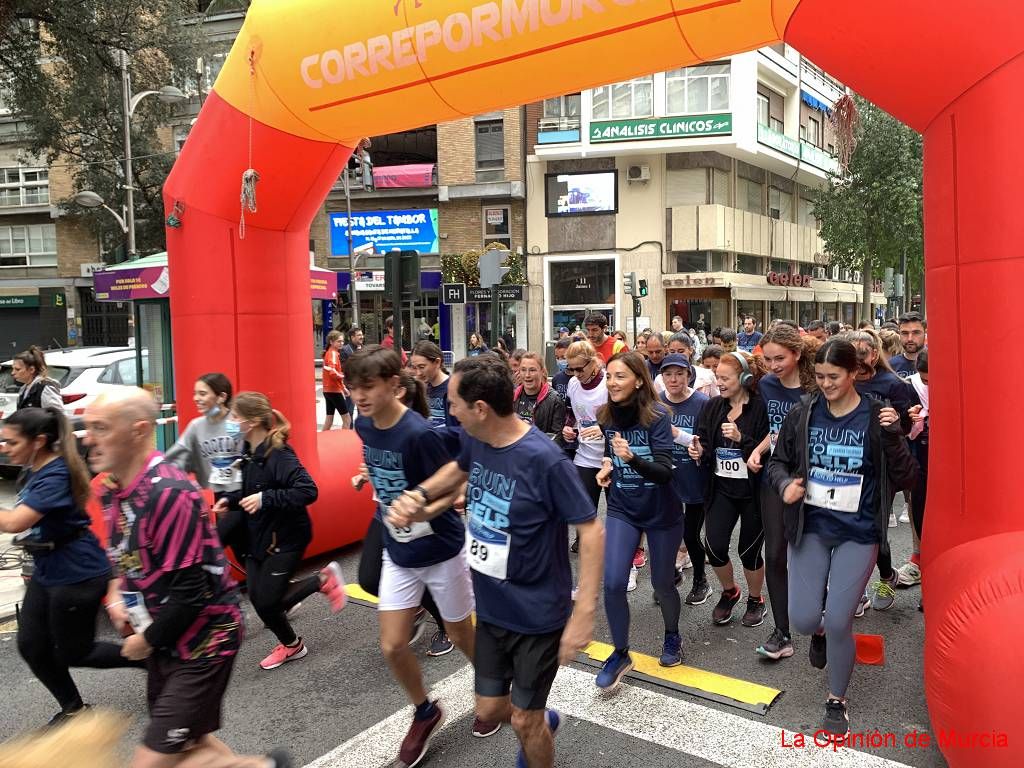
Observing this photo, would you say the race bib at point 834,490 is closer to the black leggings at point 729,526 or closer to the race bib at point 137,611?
the black leggings at point 729,526

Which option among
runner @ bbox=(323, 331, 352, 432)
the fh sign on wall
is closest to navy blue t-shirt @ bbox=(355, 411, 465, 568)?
runner @ bbox=(323, 331, 352, 432)

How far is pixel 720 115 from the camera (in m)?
27.8

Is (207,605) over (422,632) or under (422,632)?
over

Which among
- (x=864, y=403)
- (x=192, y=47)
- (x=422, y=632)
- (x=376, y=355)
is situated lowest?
(x=422, y=632)

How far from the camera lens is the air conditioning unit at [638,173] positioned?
2922 centimetres

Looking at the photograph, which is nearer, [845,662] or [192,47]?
[845,662]

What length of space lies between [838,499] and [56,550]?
3.62 meters

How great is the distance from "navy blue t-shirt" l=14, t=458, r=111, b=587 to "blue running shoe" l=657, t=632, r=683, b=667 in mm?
2966

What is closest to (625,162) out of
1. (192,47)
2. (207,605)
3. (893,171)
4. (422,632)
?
(893,171)

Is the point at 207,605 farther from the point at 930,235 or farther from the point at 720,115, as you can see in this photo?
the point at 720,115

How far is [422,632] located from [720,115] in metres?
26.1

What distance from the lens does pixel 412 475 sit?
3.89 meters

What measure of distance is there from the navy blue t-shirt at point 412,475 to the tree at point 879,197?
82.0 feet

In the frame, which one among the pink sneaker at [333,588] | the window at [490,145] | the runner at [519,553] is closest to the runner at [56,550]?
the pink sneaker at [333,588]
